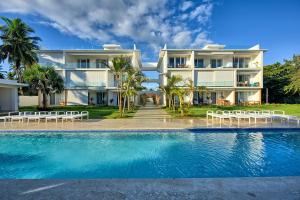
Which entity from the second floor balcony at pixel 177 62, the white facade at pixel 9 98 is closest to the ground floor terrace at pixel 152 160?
the white facade at pixel 9 98

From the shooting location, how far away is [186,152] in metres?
7.61

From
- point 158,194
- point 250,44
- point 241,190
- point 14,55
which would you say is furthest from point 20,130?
point 250,44

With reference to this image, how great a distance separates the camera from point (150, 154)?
7.50m

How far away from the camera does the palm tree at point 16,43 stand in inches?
1072

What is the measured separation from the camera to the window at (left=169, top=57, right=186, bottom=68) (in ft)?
110

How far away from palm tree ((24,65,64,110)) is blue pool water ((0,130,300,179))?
14.3 m

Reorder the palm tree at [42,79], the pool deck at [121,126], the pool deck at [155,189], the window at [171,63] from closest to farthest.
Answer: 1. the pool deck at [155,189]
2. the pool deck at [121,126]
3. the palm tree at [42,79]
4. the window at [171,63]

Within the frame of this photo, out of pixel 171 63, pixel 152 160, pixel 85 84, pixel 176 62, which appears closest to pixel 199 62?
pixel 176 62

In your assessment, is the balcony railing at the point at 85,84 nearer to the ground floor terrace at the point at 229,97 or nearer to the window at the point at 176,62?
the window at the point at 176,62

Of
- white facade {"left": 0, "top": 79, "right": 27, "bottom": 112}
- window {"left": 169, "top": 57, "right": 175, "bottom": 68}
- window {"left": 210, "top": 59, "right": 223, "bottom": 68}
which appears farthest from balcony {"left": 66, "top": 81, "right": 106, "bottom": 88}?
window {"left": 210, "top": 59, "right": 223, "bottom": 68}

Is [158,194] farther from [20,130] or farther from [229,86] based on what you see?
[229,86]

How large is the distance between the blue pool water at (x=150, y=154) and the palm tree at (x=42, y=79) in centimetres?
1428

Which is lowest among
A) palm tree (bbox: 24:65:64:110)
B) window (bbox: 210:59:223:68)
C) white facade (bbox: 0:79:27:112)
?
white facade (bbox: 0:79:27:112)

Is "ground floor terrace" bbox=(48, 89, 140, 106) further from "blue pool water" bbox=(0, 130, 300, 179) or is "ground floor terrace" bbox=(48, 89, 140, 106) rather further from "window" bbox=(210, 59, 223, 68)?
"blue pool water" bbox=(0, 130, 300, 179)
